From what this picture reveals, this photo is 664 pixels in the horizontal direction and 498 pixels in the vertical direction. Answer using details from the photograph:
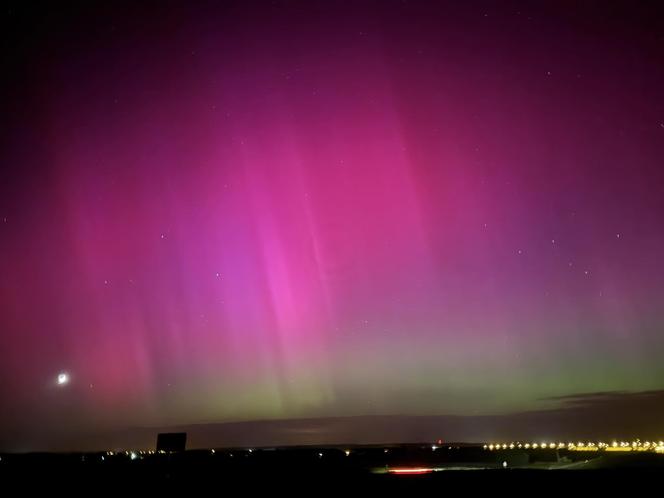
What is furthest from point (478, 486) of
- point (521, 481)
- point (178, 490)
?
point (178, 490)

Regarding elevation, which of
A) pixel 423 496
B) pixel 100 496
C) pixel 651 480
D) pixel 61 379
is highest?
pixel 61 379

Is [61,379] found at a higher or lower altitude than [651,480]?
higher

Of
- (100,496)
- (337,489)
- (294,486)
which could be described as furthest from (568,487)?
(100,496)

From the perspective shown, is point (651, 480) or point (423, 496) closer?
point (423, 496)

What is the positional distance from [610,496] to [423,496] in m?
8.36

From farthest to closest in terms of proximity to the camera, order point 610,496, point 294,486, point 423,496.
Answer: point 294,486 → point 423,496 → point 610,496

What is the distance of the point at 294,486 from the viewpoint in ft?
118

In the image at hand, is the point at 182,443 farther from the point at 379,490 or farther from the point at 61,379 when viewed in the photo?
the point at 379,490

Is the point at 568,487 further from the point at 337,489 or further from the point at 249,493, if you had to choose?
the point at 249,493

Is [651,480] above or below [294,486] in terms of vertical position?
below

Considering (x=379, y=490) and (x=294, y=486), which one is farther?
(x=294, y=486)

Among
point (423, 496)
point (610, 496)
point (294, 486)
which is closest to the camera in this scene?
point (610, 496)

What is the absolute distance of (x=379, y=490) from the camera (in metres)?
32.4

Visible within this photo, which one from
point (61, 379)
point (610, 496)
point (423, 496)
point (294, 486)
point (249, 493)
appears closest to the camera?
point (610, 496)
